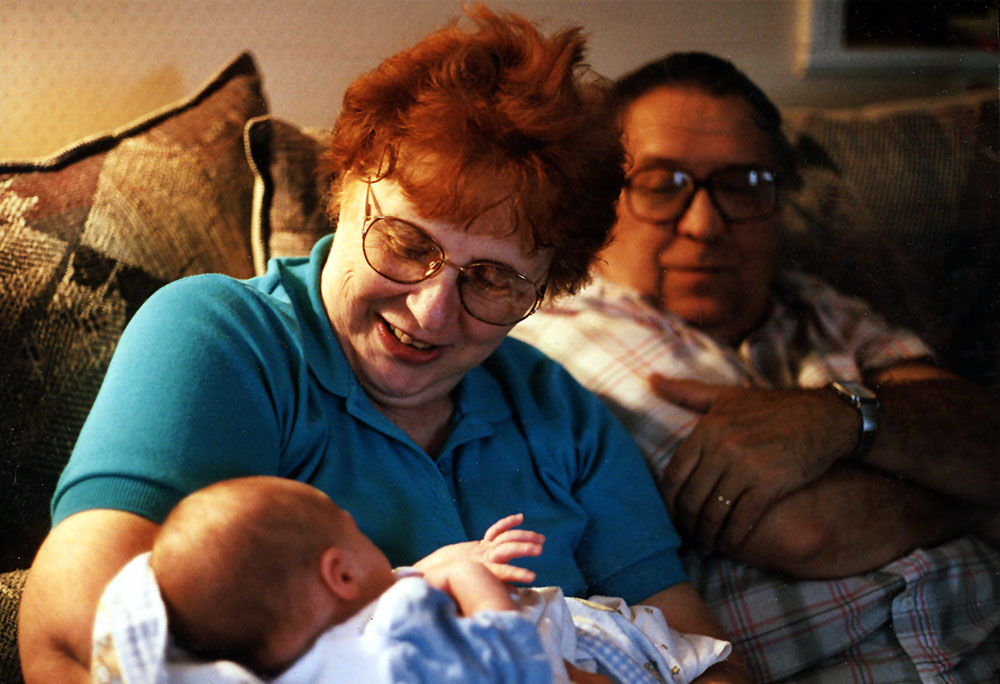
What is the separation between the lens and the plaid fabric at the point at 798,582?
3.72ft

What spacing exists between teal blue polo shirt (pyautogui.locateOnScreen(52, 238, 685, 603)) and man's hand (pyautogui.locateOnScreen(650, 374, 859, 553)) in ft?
0.26

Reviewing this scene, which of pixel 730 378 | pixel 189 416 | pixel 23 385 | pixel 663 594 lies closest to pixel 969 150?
pixel 730 378

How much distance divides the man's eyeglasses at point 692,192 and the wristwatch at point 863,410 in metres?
0.28

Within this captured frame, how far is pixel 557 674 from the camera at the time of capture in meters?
0.66

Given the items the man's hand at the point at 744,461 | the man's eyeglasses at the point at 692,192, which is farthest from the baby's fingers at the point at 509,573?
the man's eyeglasses at the point at 692,192

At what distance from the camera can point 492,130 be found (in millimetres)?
833

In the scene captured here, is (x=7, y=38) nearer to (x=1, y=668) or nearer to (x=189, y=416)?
(x=189, y=416)

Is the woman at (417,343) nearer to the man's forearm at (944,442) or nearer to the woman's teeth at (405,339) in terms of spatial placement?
the woman's teeth at (405,339)

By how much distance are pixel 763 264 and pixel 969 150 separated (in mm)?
367

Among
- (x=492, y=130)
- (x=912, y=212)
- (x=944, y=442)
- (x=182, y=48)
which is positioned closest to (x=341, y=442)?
(x=492, y=130)

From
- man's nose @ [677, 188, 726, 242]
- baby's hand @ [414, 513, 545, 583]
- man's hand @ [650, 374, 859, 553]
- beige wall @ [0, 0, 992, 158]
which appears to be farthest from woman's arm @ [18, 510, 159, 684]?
man's nose @ [677, 188, 726, 242]

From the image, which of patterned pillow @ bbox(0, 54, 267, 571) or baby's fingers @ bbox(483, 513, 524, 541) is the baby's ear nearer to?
baby's fingers @ bbox(483, 513, 524, 541)

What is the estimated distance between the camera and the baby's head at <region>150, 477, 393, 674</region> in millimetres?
558

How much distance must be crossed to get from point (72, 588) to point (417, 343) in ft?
1.29
